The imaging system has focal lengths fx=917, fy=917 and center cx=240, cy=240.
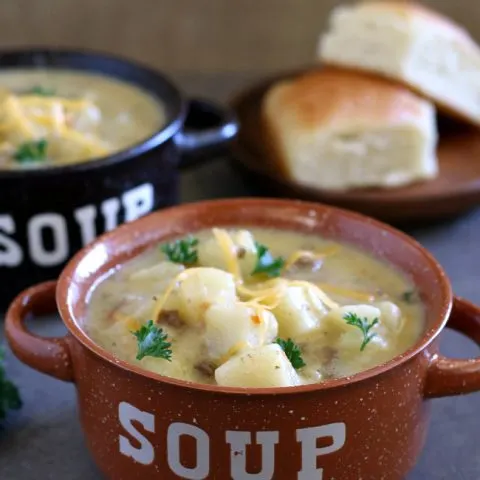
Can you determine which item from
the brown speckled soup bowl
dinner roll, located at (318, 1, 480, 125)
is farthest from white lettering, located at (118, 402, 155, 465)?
dinner roll, located at (318, 1, 480, 125)

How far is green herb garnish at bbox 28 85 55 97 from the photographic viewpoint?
55.8 inches

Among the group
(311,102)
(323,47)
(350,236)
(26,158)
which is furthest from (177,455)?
(323,47)

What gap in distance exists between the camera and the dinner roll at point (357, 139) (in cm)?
149

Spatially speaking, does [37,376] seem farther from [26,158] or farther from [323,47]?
[323,47]

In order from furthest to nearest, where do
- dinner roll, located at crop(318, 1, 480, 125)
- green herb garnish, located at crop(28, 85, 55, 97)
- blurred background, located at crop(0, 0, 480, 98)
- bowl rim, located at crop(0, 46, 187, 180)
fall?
blurred background, located at crop(0, 0, 480, 98), dinner roll, located at crop(318, 1, 480, 125), green herb garnish, located at crop(28, 85, 55, 97), bowl rim, located at crop(0, 46, 187, 180)

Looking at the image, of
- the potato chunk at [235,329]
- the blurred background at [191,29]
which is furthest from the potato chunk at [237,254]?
the blurred background at [191,29]

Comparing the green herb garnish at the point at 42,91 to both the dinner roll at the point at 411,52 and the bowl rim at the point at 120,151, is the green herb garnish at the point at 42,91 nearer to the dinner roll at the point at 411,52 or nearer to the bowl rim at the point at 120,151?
the bowl rim at the point at 120,151

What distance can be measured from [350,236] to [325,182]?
0.45 metres

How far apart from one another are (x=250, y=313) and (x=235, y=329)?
2 cm

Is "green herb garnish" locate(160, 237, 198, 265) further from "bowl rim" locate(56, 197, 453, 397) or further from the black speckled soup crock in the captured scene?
the black speckled soup crock

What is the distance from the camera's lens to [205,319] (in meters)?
0.87

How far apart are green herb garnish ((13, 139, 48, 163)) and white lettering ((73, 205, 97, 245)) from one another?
0.42ft

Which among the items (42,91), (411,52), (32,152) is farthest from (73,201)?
(411,52)

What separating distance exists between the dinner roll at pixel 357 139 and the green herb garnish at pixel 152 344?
0.69 meters
